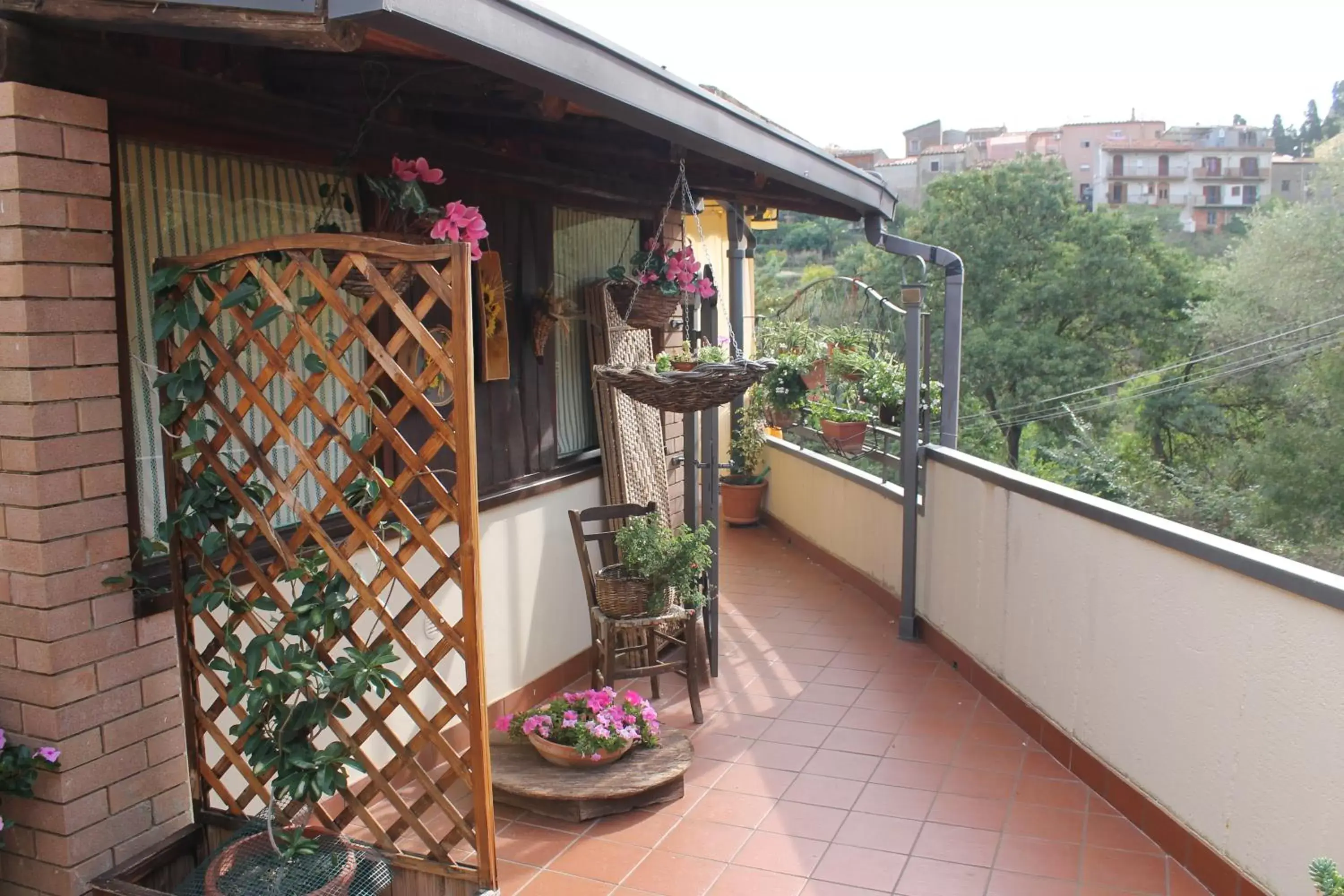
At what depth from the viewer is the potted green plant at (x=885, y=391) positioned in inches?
247

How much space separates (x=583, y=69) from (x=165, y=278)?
1129 mm

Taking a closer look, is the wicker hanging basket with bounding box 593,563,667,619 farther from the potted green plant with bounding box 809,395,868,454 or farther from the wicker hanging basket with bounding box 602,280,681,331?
the potted green plant with bounding box 809,395,868,454

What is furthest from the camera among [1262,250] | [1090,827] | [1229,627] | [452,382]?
[1262,250]

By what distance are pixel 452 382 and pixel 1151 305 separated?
26836mm

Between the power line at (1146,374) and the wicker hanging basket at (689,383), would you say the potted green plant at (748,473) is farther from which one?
the power line at (1146,374)

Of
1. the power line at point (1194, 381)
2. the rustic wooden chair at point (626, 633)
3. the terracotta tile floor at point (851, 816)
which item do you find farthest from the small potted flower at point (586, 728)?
the power line at point (1194, 381)

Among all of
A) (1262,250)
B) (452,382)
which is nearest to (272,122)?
(452,382)

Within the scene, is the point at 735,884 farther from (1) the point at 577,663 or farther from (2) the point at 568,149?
(2) the point at 568,149

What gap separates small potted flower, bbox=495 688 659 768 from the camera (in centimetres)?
385

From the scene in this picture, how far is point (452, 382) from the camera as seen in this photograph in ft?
7.90

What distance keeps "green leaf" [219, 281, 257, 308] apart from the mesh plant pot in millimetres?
218

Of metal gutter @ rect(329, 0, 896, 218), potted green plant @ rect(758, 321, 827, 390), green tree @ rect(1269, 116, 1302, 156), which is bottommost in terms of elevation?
potted green plant @ rect(758, 321, 827, 390)

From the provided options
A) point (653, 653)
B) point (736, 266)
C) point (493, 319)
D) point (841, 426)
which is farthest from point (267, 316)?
point (841, 426)

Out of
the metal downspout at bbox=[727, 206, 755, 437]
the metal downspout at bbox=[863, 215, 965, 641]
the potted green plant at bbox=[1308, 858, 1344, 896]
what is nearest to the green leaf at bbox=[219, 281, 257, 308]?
the metal downspout at bbox=[727, 206, 755, 437]
